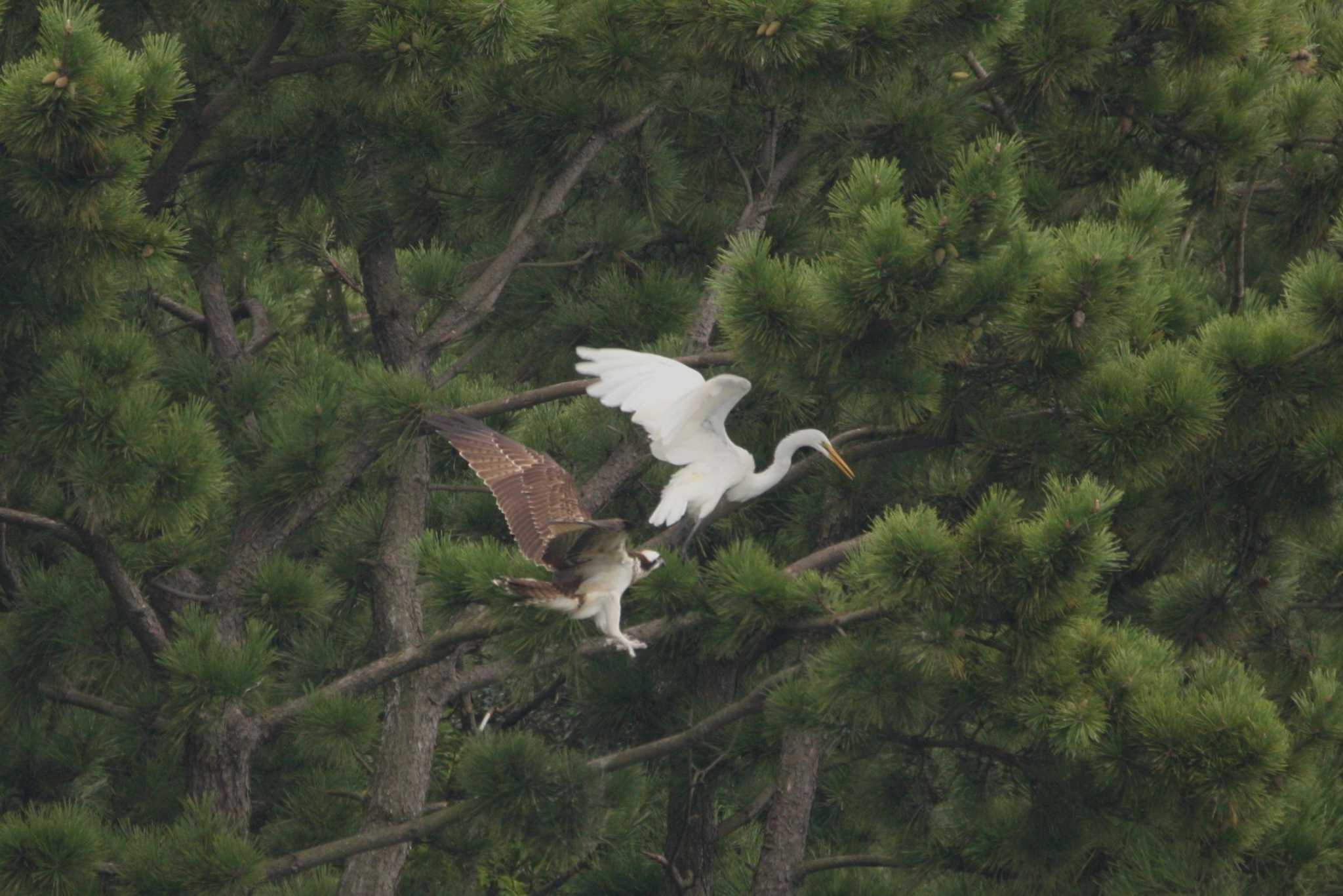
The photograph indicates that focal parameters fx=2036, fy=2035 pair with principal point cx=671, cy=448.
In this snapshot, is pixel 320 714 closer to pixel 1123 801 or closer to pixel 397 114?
pixel 397 114

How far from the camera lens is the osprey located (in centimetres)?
506

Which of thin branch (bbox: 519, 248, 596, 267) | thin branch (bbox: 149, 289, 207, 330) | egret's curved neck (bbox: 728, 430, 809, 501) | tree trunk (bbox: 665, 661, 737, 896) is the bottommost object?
tree trunk (bbox: 665, 661, 737, 896)

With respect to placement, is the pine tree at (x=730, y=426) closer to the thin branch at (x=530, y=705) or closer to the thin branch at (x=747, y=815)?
the thin branch at (x=747, y=815)

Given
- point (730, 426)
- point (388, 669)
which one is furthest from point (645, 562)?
point (730, 426)

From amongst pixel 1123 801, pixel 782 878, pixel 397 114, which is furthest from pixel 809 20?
pixel 782 878

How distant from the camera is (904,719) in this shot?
16.8ft

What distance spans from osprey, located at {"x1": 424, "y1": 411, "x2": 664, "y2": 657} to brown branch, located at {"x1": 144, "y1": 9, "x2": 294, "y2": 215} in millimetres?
1203

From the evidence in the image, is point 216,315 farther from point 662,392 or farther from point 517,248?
point 662,392

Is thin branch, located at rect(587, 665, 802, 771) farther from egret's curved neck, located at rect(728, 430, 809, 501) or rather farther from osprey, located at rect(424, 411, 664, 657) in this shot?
egret's curved neck, located at rect(728, 430, 809, 501)

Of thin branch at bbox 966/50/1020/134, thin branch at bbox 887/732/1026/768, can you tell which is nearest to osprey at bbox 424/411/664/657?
thin branch at bbox 887/732/1026/768

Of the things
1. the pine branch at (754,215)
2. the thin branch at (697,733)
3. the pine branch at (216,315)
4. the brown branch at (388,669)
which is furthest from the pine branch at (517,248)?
the thin branch at (697,733)

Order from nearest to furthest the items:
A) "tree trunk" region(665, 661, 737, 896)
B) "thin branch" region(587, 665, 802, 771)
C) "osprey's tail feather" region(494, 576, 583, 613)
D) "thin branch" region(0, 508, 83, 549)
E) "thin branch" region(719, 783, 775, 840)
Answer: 1. "osprey's tail feather" region(494, 576, 583, 613)
2. "thin branch" region(0, 508, 83, 549)
3. "thin branch" region(587, 665, 802, 771)
4. "tree trunk" region(665, 661, 737, 896)
5. "thin branch" region(719, 783, 775, 840)

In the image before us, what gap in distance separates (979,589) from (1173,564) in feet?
5.63

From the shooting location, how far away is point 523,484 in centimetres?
543
